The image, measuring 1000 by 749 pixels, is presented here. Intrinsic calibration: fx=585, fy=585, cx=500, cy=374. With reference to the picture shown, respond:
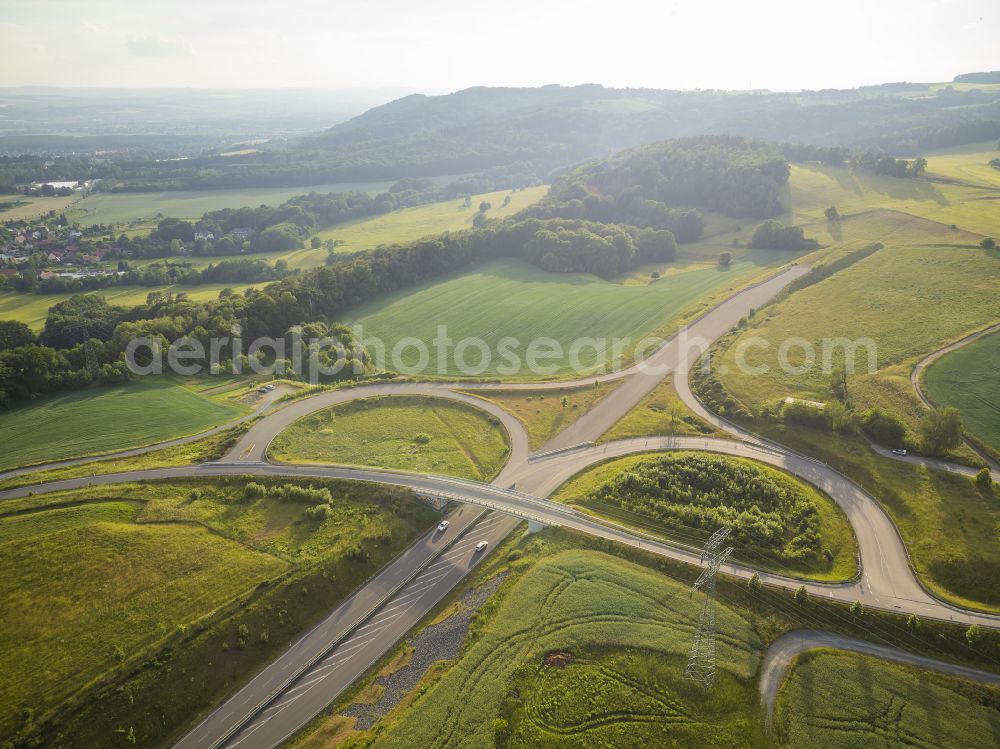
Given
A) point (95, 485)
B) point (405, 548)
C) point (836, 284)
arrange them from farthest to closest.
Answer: point (836, 284) < point (95, 485) < point (405, 548)

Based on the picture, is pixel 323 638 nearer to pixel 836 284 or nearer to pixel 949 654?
pixel 949 654

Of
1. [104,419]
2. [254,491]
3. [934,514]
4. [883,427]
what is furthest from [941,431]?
[104,419]

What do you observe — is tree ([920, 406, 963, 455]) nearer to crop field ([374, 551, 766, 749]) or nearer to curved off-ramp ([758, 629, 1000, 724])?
curved off-ramp ([758, 629, 1000, 724])

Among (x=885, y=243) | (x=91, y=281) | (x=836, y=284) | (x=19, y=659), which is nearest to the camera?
(x=19, y=659)

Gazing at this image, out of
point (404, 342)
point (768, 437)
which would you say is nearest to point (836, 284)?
point (768, 437)

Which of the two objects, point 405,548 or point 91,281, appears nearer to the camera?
point 405,548

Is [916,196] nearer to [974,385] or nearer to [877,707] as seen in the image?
[974,385]

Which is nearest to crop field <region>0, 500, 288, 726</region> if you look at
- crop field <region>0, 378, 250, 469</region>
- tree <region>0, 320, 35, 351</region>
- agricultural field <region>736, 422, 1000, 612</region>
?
crop field <region>0, 378, 250, 469</region>
